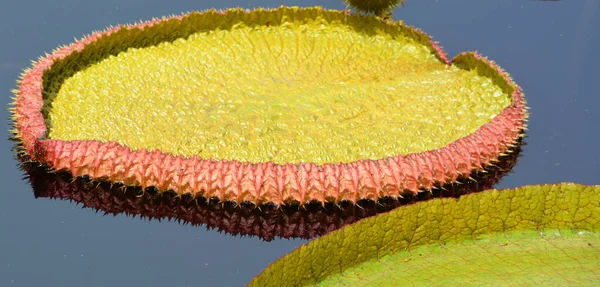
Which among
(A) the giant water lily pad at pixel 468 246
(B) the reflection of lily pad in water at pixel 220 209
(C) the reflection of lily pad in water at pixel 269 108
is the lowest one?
(A) the giant water lily pad at pixel 468 246

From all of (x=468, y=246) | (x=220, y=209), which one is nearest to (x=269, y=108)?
(x=220, y=209)

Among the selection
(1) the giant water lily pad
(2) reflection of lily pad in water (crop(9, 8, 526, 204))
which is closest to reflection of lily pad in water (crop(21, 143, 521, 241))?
(2) reflection of lily pad in water (crop(9, 8, 526, 204))

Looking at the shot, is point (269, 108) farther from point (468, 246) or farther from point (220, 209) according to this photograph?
point (468, 246)

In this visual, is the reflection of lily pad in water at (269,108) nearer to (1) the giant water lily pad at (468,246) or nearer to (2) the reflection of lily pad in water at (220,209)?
(2) the reflection of lily pad in water at (220,209)

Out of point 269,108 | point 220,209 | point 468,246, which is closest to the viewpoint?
point 468,246

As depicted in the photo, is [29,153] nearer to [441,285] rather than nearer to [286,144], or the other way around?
[286,144]

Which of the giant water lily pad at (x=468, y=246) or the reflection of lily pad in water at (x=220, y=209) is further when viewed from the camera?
the reflection of lily pad in water at (x=220, y=209)

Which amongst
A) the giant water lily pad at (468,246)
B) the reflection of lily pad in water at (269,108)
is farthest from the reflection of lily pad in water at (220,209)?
the giant water lily pad at (468,246)
